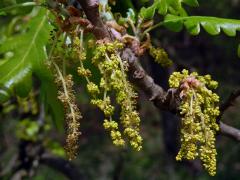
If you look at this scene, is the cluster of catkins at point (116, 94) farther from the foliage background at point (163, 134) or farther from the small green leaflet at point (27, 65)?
the foliage background at point (163, 134)

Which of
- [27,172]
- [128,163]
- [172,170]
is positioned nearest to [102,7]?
[27,172]

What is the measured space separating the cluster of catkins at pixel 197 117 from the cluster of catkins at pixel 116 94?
11 centimetres

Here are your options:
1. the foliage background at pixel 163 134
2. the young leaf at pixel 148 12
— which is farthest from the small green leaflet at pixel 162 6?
the foliage background at pixel 163 134

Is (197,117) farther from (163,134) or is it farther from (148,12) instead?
(163,134)

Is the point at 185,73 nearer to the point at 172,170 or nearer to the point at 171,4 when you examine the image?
the point at 171,4

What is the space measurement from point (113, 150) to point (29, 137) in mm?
5341

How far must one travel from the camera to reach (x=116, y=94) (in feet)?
4.45

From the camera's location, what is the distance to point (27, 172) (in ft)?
9.60

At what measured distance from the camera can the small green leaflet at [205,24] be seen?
1.46 meters

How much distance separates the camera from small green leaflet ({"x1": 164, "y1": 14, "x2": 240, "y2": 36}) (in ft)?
4.80

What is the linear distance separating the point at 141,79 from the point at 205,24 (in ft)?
0.78

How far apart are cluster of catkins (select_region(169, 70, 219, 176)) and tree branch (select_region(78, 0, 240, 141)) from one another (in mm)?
70

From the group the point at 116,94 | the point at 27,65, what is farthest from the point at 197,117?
the point at 27,65

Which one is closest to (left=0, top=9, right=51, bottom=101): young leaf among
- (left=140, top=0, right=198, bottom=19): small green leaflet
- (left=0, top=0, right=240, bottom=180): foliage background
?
(left=140, top=0, right=198, bottom=19): small green leaflet
